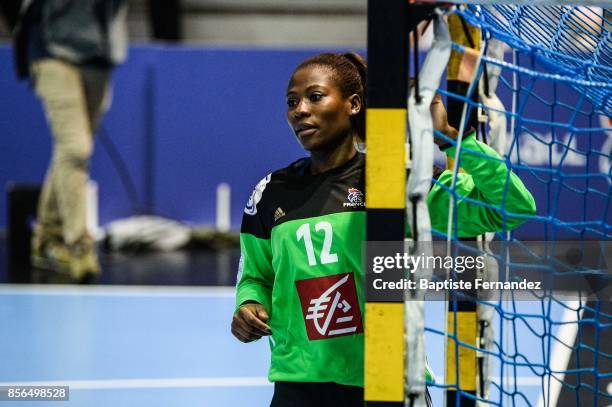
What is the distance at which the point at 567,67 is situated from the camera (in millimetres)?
2467

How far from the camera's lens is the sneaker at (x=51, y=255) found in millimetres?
7117

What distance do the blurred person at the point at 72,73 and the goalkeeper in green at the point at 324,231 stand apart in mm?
4326

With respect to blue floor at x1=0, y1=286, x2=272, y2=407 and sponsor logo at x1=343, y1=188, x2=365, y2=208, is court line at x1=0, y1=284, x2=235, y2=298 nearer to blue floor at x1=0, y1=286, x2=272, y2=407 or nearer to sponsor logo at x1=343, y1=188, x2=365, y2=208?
blue floor at x1=0, y1=286, x2=272, y2=407

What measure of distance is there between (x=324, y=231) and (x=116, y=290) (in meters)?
4.18

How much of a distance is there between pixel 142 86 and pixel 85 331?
3569 mm

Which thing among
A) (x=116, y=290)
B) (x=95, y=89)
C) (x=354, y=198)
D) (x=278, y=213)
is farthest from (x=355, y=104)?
(x=95, y=89)

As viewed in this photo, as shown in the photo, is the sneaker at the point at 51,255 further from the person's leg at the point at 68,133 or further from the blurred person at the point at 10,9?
the blurred person at the point at 10,9

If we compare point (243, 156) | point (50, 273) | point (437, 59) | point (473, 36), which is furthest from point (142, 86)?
point (437, 59)

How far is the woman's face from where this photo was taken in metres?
2.46

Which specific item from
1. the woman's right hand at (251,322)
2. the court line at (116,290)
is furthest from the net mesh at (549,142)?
the court line at (116,290)

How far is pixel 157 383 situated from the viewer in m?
4.26

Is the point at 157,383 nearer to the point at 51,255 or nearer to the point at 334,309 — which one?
the point at 334,309

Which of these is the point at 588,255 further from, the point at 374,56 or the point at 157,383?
the point at 374,56

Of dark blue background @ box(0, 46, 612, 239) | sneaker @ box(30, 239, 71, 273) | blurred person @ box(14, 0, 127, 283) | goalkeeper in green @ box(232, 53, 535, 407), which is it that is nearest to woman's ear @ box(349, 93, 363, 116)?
goalkeeper in green @ box(232, 53, 535, 407)
